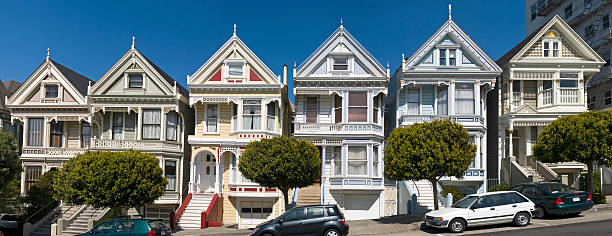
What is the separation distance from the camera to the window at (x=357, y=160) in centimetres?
2803

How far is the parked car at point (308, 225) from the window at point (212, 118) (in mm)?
12497

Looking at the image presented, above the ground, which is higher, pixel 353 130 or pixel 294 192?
pixel 353 130

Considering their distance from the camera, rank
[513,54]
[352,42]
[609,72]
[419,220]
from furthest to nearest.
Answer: [609,72]
[513,54]
[352,42]
[419,220]

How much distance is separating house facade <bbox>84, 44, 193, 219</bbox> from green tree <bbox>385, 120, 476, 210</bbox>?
13984mm

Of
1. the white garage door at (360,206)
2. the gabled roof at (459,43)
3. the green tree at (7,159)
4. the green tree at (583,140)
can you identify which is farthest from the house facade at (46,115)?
the green tree at (583,140)

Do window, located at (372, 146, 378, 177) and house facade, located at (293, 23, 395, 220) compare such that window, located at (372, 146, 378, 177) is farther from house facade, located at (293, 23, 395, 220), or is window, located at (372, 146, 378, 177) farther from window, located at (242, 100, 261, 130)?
window, located at (242, 100, 261, 130)

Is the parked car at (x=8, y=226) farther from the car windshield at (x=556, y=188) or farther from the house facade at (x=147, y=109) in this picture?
the car windshield at (x=556, y=188)

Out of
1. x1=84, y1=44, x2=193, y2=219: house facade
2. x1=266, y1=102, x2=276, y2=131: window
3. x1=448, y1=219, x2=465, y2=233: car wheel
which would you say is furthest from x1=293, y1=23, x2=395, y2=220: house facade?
x1=448, y1=219, x2=465, y2=233: car wheel

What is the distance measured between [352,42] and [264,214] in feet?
37.6

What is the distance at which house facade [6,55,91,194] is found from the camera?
29.9 metres

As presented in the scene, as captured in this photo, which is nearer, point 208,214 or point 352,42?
point 208,214

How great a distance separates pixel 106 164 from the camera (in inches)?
898

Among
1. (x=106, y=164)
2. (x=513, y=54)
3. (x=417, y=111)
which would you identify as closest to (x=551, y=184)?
(x=417, y=111)

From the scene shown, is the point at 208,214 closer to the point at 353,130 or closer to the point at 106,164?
the point at 106,164
